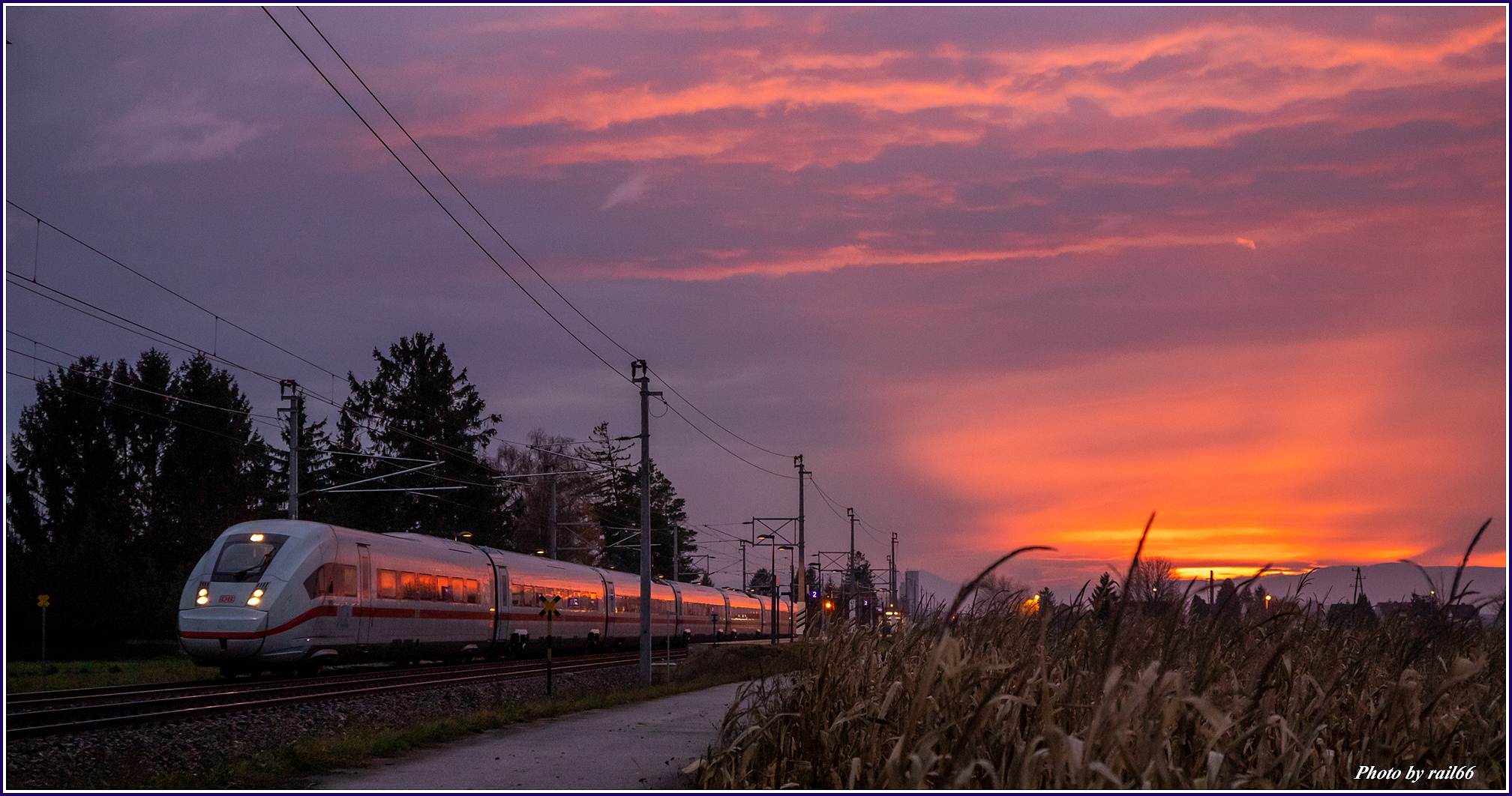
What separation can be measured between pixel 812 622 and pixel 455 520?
A: 67124 mm

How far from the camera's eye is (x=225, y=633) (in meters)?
23.9

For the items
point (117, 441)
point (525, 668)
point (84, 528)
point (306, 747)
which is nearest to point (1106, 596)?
point (306, 747)

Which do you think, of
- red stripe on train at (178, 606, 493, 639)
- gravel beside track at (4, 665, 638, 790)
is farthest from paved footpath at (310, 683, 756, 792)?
red stripe on train at (178, 606, 493, 639)

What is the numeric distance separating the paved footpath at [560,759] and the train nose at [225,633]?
9.33 metres

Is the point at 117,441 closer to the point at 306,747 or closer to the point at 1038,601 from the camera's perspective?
the point at 306,747

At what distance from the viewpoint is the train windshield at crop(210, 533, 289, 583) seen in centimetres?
2459

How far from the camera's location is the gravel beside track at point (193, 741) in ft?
37.3

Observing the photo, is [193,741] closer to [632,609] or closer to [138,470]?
[632,609]

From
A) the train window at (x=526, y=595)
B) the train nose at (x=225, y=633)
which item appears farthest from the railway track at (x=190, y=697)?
the train window at (x=526, y=595)

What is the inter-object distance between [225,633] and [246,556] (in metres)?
1.66

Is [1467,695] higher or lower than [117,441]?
lower

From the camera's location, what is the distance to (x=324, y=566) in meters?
25.5

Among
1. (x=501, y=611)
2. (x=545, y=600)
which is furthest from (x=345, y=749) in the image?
(x=501, y=611)

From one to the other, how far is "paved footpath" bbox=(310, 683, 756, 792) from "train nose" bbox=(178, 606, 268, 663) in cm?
933
